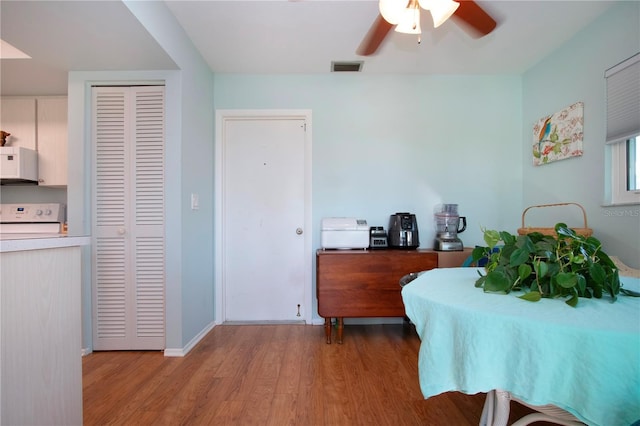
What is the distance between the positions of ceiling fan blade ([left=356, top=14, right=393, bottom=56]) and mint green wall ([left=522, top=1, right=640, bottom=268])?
1.54 meters

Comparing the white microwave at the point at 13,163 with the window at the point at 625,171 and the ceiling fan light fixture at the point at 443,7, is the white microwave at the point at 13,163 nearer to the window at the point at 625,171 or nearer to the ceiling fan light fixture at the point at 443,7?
the ceiling fan light fixture at the point at 443,7

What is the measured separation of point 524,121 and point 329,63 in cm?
192

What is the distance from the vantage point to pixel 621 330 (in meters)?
0.58

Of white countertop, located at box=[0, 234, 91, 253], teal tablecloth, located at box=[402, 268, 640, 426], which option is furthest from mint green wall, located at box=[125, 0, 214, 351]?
teal tablecloth, located at box=[402, 268, 640, 426]

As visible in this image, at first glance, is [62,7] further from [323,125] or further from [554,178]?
[554,178]

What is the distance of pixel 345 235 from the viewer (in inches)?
97.9

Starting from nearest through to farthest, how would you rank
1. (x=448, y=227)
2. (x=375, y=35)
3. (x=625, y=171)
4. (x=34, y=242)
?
(x=34, y=242) → (x=375, y=35) → (x=625, y=171) → (x=448, y=227)

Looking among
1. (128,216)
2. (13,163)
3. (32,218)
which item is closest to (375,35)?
(128,216)

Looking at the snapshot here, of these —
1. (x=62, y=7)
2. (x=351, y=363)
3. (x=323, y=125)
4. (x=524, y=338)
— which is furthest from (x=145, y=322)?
(x=524, y=338)

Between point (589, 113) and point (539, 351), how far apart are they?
7.49 ft

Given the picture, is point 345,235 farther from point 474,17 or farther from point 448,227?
point 474,17

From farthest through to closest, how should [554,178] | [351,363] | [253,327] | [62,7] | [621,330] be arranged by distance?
[253,327] → [554,178] → [351,363] → [62,7] → [621,330]

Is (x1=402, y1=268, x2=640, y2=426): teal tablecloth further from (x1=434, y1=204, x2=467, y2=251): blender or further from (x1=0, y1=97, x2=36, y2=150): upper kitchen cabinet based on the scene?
(x1=0, y1=97, x2=36, y2=150): upper kitchen cabinet

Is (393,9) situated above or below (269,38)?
below
